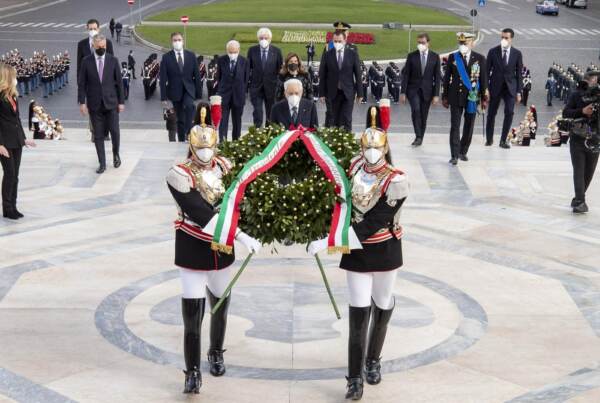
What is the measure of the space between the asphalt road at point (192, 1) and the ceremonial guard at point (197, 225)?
53.2 ft

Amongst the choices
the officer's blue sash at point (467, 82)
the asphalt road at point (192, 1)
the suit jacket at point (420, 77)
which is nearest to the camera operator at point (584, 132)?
the officer's blue sash at point (467, 82)

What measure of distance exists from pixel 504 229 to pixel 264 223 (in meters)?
5.30

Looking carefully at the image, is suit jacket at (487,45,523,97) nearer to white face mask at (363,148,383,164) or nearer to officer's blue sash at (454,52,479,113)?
officer's blue sash at (454,52,479,113)

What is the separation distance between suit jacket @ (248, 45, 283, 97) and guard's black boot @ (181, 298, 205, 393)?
906cm

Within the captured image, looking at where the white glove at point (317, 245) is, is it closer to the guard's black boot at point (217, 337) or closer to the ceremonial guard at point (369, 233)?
the ceremonial guard at point (369, 233)

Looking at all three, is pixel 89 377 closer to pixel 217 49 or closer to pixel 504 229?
pixel 504 229

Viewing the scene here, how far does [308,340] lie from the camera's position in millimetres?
8344

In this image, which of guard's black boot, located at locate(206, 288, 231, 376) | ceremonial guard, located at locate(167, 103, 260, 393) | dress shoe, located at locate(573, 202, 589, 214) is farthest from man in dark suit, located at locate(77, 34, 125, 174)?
ceremonial guard, located at locate(167, 103, 260, 393)

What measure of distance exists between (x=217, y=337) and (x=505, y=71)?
9.80m

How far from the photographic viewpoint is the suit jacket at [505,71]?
16109mm

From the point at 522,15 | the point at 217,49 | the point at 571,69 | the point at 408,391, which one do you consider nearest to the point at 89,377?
the point at 408,391

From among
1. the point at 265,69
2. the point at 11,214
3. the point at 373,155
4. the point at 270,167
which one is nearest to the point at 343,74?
the point at 265,69

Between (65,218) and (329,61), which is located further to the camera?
(329,61)

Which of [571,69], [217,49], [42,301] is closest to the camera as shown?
[42,301]
